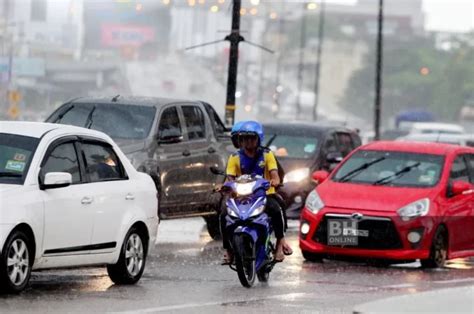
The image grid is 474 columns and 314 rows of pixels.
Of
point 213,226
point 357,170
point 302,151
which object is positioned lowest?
point 213,226

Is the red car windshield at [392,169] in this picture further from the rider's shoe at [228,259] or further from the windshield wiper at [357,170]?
the rider's shoe at [228,259]

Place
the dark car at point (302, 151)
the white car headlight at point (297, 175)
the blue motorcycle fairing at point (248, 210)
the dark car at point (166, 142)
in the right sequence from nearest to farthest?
the blue motorcycle fairing at point (248, 210) < the dark car at point (166, 142) < the dark car at point (302, 151) < the white car headlight at point (297, 175)

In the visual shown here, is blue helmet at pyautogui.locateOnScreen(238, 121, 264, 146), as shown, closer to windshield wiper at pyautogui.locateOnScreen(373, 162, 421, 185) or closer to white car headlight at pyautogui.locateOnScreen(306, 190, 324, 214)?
white car headlight at pyautogui.locateOnScreen(306, 190, 324, 214)

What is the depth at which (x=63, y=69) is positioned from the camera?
5719 inches

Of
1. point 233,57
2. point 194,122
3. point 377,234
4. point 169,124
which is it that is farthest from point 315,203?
point 233,57

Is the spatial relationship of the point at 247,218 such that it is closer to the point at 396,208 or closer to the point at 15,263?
the point at 15,263

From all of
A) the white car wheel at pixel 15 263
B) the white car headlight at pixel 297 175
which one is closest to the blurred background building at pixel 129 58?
the white car headlight at pixel 297 175

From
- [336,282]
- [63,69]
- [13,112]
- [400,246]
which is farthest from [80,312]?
[63,69]

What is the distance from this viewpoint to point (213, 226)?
23.8 metres

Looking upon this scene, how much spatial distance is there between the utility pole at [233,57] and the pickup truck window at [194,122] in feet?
24.5

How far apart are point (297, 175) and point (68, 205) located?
13043 millimetres

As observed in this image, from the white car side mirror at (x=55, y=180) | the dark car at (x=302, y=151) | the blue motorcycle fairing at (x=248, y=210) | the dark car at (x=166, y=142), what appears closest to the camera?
the white car side mirror at (x=55, y=180)

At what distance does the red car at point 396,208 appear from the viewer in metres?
19.7

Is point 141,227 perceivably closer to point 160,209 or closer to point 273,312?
point 273,312
